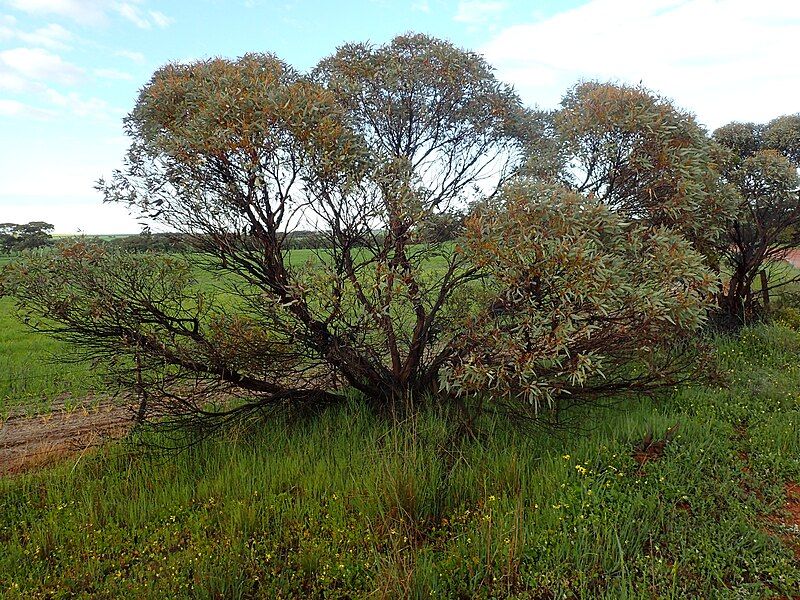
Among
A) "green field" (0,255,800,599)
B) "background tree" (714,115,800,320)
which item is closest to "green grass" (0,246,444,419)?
"green field" (0,255,800,599)

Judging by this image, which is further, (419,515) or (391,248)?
(391,248)

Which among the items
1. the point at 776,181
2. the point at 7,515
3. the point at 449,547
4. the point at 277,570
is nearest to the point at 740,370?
the point at 776,181

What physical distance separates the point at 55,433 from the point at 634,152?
8817 millimetres

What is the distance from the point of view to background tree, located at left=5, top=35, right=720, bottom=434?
5.61 metres

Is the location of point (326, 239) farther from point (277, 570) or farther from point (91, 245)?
point (277, 570)

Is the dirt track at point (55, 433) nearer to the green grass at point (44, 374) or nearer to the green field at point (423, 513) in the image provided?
the green grass at point (44, 374)

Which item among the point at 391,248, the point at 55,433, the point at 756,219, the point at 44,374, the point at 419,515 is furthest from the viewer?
the point at 756,219

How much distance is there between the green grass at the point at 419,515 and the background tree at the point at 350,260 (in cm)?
77

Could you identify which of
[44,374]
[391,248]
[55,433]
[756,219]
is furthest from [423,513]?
[756,219]

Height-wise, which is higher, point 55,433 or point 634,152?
point 634,152

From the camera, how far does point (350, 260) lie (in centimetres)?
646

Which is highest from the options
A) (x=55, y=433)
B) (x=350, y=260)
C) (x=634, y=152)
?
(x=634, y=152)

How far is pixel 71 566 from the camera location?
4.48 m

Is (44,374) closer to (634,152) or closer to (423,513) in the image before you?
(423,513)
